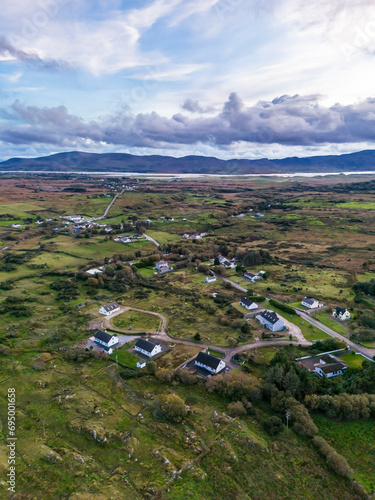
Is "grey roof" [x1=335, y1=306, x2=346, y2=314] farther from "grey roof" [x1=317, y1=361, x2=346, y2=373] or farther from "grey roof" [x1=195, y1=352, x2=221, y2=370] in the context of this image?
"grey roof" [x1=195, y1=352, x2=221, y2=370]

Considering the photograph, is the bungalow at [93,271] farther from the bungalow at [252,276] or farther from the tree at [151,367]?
the tree at [151,367]

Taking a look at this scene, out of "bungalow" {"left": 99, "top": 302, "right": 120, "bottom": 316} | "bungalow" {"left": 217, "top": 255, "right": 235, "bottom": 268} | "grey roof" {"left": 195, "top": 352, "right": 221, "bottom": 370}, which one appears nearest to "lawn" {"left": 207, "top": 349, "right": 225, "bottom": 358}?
"grey roof" {"left": 195, "top": 352, "right": 221, "bottom": 370}

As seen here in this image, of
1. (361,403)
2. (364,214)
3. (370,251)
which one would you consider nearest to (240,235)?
(370,251)

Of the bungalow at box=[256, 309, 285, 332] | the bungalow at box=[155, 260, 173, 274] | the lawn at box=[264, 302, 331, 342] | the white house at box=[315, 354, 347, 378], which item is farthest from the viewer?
the bungalow at box=[155, 260, 173, 274]

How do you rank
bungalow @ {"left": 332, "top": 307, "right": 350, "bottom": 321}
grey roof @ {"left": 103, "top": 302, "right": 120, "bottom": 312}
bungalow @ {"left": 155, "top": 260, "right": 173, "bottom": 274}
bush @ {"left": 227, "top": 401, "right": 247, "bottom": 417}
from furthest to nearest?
bungalow @ {"left": 155, "top": 260, "right": 173, "bottom": 274} < grey roof @ {"left": 103, "top": 302, "right": 120, "bottom": 312} < bungalow @ {"left": 332, "top": 307, "right": 350, "bottom": 321} < bush @ {"left": 227, "top": 401, "right": 247, "bottom": 417}

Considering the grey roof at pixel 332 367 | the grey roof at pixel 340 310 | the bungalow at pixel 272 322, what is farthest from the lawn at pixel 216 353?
the grey roof at pixel 340 310

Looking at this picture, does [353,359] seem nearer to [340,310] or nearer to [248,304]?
[340,310]

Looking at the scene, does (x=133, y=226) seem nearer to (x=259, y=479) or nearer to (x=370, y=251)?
(x=370, y=251)

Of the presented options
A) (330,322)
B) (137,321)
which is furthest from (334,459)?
(137,321)
